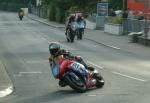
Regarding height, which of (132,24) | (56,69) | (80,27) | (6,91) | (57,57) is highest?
(57,57)

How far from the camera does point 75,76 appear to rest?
15.3m

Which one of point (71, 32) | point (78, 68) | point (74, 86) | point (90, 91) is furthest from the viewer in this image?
point (71, 32)

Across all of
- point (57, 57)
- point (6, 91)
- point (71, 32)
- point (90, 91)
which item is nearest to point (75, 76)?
point (90, 91)

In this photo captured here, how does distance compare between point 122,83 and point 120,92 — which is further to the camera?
point 122,83

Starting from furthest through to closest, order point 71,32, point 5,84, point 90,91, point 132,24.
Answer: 1. point 132,24
2. point 71,32
3. point 5,84
4. point 90,91

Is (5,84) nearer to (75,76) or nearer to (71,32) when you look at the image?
(75,76)

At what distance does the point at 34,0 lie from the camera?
14200cm

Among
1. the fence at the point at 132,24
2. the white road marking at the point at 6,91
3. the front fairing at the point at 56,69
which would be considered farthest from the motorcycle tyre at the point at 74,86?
the fence at the point at 132,24

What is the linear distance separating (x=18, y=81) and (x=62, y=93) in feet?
10.8

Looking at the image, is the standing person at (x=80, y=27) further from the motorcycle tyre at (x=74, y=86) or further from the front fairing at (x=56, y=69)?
the motorcycle tyre at (x=74, y=86)

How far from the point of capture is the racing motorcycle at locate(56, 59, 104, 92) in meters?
15.2

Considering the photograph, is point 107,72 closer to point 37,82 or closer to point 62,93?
point 37,82

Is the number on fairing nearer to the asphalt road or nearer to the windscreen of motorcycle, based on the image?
the windscreen of motorcycle

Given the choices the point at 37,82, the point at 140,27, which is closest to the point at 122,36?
the point at 140,27
